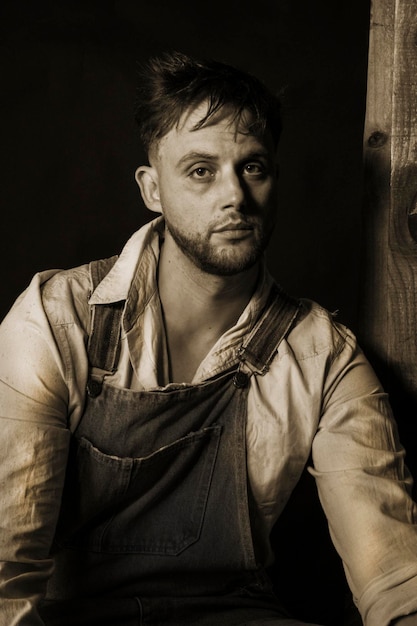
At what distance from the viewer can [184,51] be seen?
142 inches

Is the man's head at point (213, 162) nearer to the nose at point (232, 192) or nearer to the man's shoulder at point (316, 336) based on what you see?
the nose at point (232, 192)

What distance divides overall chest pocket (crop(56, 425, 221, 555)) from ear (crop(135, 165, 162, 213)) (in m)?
0.61

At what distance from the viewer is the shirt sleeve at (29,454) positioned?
85.8 inches

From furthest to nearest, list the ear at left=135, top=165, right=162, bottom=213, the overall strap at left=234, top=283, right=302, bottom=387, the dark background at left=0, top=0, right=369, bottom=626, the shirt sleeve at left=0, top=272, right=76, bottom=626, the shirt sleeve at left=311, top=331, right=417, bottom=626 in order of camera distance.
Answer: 1. the dark background at left=0, top=0, right=369, bottom=626
2. the ear at left=135, top=165, right=162, bottom=213
3. the overall strap at left=234, top=283, right=302, bottom=387
4. the shirt sleeve at left=311, top=331, right=417, bottom=626
5. the shirt sleeve at left=0, top=272, right=76, bottom=626

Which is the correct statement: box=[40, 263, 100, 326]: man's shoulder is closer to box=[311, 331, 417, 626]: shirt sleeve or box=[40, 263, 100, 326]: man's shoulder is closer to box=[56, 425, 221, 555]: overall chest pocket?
box=[56, 425, 221, 555]: overall chest pocket

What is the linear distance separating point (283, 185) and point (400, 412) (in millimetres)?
1295

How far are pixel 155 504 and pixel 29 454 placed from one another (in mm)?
387

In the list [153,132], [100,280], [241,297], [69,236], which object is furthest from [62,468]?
Result: [69,236]

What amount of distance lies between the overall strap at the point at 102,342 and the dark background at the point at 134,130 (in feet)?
3.97

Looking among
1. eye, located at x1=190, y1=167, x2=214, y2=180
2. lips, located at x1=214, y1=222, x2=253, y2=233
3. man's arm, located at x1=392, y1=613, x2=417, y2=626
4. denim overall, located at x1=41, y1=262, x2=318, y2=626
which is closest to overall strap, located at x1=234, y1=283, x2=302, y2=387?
denim overall, located at x1=41, y1=262, x2=318, y2=626

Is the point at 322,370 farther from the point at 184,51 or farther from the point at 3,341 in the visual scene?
the point at 184,51

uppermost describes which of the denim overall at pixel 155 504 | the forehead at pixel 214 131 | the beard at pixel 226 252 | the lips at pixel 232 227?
the forehead at pixel 214 131

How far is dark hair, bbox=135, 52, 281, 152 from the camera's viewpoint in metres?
2.48

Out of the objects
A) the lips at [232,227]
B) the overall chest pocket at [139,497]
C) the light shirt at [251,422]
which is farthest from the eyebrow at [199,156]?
the overall chest pocket at [139,497]
